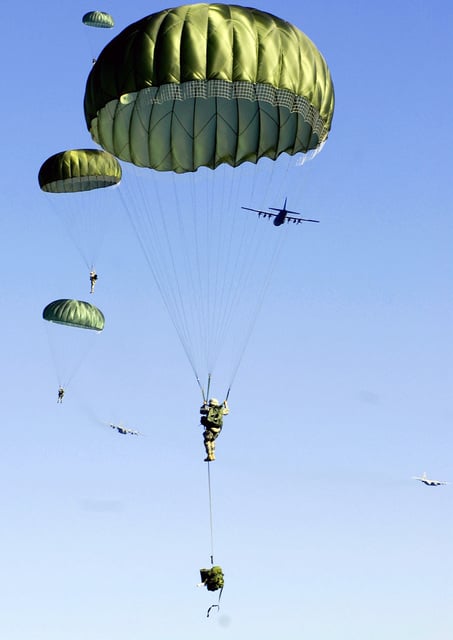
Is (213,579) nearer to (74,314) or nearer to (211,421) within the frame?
(211,421)

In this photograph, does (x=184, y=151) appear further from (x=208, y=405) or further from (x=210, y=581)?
(x=210, y=581)

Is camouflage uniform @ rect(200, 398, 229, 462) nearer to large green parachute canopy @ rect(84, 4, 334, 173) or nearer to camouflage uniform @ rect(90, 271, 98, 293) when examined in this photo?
large green parachute canopy @ rect(84, 4, 334, 173)

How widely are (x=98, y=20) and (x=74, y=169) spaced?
1962cm

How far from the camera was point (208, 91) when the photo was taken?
53250 millimetres

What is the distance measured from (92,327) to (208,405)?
27750 mm

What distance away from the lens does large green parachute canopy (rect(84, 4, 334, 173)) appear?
5303 centimetres

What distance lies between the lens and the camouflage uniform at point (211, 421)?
2074 inches

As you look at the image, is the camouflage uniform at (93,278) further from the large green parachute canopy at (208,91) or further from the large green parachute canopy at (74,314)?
the large green parachute canopy at (208,91)

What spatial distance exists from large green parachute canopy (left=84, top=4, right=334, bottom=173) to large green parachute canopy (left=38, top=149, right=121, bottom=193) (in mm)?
17123

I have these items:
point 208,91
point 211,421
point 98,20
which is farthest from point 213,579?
point 98,20

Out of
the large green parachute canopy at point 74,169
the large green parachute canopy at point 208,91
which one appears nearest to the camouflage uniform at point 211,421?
the large green parachute canopy at point 208,91

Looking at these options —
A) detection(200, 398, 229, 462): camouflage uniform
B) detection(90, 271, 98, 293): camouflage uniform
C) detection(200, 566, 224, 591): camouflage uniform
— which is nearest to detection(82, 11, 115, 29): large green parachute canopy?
detection(90, 271, 98, 293): camouflage uniform

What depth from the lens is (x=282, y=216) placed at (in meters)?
73.9

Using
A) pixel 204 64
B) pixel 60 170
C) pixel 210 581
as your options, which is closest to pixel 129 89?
pixel 204 64
